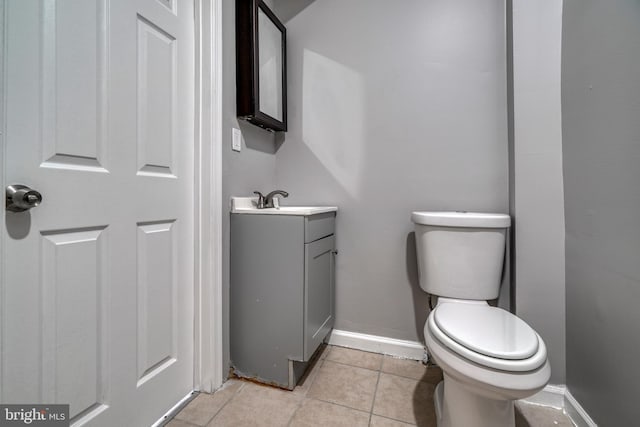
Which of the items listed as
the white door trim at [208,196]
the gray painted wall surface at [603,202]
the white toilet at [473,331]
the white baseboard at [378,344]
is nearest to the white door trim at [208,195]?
the white door trim at [208,196]

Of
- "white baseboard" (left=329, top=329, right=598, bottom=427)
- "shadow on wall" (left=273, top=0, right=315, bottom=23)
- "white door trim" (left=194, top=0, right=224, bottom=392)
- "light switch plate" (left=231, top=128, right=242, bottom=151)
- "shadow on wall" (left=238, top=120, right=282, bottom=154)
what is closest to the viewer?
"white baseboard" (left=329, top=329, right=598, bottom=427)

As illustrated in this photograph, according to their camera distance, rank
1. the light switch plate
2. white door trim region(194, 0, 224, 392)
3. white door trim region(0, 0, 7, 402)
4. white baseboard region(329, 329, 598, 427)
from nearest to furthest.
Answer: white door trim region(0, 0, 7, 402)
white baseboard region(329, 329, 598, 427)
white door trim region(194, 0, 224, 392)
the light switch plate

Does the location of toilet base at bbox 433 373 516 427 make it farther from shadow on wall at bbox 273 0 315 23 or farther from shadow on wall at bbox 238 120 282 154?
shadow on wall at bbox 273 0 315 23

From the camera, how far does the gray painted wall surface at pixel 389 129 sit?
4.48 ft

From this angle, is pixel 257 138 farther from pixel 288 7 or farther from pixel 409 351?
pixel 409 351

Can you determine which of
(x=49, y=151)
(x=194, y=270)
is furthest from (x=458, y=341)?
(x=49, y=151)

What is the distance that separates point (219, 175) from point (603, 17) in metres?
1.53

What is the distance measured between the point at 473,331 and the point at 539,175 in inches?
30.1

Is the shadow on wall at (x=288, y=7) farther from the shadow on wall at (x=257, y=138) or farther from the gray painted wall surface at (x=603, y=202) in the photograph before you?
the gray painted wall surface at (x=603, y=202)

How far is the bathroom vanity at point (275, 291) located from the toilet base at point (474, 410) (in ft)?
1.92

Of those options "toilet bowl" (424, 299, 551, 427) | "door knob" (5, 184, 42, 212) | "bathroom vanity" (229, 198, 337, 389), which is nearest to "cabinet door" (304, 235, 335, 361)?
"bathroom vanity" (229, 198, 337, 389)

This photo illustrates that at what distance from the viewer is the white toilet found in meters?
0.74

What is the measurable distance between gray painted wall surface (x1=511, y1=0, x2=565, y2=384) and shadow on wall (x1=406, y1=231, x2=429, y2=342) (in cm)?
43

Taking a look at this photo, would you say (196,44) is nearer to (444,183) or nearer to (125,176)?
(125,176)
